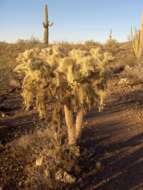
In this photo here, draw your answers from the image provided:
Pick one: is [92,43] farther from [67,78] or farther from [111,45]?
[67,78]

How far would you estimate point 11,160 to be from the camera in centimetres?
764

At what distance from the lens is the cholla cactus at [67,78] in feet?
25.8

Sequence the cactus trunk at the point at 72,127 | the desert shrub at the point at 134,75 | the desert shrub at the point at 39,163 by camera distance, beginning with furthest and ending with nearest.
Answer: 1. the desert shrub at the point at 134,75
2. the cactus trunk at the point at 72,127
3. the desert shrub at the point at 39,163

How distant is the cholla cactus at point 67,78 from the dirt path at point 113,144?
2.55 feet

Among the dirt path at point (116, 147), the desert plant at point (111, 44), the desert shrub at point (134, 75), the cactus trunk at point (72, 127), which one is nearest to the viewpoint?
the dirt path at point (116, 147)

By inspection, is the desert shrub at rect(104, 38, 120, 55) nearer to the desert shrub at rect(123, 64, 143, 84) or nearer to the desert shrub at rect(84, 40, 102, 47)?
the desert shrub at rect(84, 40, 102, 47)

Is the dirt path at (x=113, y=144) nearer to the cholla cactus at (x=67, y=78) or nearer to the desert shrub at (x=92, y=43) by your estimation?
the cholla cactus at (x=67, y=78)

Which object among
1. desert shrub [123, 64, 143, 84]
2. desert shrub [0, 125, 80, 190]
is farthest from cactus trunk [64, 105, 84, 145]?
desert shrub [123, 64, 143, 84]

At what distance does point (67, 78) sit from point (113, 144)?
2.12 m

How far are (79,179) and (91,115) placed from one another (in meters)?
4.06

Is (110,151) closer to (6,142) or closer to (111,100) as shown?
(6,142)

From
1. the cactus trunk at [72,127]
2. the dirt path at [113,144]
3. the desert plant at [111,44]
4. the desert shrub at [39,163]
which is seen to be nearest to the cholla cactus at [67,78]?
the cactus trunk at [72,127]

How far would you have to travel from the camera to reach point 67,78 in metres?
7.84

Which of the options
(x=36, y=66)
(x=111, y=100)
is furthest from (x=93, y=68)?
(x=111, y=100)
